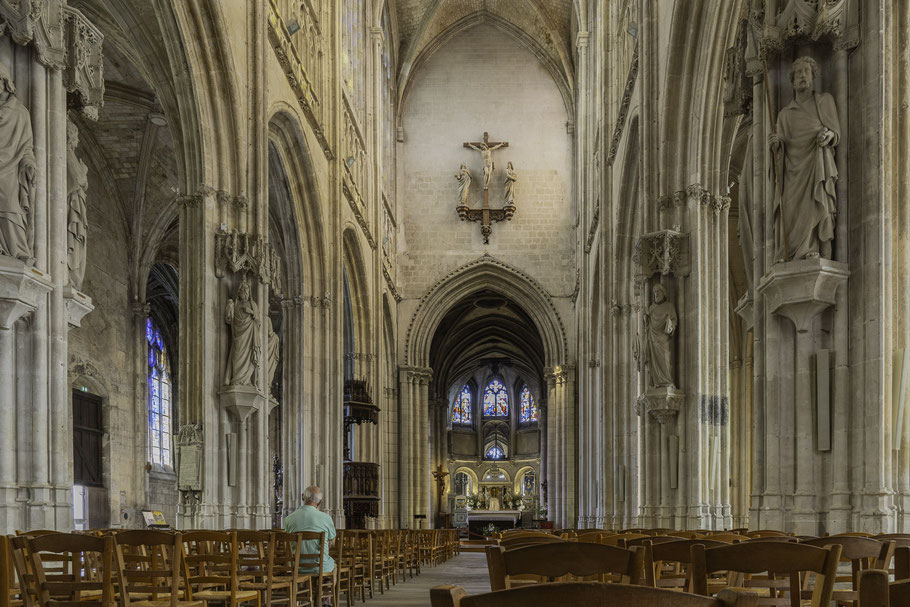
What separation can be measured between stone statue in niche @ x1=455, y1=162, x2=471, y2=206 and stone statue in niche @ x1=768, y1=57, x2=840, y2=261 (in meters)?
26.8

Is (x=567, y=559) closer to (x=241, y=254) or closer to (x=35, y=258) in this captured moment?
(x=35, y=258)

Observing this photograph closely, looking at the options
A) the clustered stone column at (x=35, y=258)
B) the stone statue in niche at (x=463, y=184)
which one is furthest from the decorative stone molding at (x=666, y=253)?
the stone statue in niche at (x=463, y=184)

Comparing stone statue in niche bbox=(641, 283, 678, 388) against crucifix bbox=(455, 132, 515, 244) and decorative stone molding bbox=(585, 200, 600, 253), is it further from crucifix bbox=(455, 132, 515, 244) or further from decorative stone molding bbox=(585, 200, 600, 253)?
crucifix bbox=(455, 132, 515, 244)

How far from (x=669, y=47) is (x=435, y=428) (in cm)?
3426

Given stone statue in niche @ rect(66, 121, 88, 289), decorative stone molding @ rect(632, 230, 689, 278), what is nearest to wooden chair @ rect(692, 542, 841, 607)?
stone statue in niche @ rect(66, 121, 88, 289)

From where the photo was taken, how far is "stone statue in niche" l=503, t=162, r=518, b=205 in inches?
1378

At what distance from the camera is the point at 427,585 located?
13242mm

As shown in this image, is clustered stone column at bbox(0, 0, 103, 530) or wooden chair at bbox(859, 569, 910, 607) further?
clustered stone column at bbox(0, 0, 103, 530)

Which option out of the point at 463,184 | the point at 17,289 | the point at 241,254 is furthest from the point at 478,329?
the point at 17,289

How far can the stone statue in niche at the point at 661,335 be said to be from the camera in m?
13.6

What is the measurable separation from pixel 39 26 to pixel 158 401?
20.4 meters

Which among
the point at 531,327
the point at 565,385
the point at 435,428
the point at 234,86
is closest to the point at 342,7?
the point at 234,86

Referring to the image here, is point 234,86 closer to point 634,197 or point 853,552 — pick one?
point 634,197

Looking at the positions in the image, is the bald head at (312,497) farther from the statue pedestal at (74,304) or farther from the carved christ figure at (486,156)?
the carved christ figure at (486,156)
